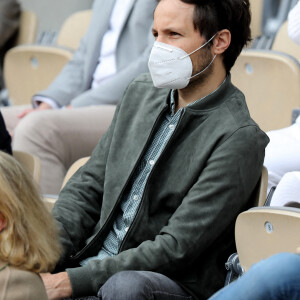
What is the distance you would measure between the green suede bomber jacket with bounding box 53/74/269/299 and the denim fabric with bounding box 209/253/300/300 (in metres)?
0.56

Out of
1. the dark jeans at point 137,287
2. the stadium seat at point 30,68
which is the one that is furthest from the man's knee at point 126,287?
the stadium seat at point 30,68

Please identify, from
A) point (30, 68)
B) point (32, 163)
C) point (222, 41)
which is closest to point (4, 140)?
point (32, 163)

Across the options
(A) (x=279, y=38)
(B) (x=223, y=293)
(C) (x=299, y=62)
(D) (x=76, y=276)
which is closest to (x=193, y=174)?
(D) (x=76, y=276)

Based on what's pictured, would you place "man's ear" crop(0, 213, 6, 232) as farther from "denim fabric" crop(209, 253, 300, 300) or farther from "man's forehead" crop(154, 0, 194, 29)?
"man's forehead" crop(154, 0, 194, 29)

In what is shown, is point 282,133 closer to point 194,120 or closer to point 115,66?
point 194,120

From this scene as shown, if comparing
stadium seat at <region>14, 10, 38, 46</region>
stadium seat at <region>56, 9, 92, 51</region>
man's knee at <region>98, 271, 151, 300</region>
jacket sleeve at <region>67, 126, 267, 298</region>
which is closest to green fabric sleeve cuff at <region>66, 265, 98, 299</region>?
jacket sleeve at <region>67, 126, 267, 298</region>

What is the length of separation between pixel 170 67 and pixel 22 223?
828 mm

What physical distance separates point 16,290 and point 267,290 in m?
0.54

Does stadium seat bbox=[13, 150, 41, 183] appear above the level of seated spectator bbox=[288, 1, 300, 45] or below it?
below

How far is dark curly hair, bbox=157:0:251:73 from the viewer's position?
240 centimetres

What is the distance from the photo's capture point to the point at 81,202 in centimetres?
254

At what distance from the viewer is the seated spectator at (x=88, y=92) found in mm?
3605

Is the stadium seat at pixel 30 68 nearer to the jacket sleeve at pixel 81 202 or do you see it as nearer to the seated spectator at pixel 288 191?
the jacket sleeve at pixel 81 202

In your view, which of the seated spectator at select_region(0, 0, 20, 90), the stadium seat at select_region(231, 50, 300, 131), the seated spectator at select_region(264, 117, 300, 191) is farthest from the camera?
the seated spectator at select_region(0, 0, 20, 90)
